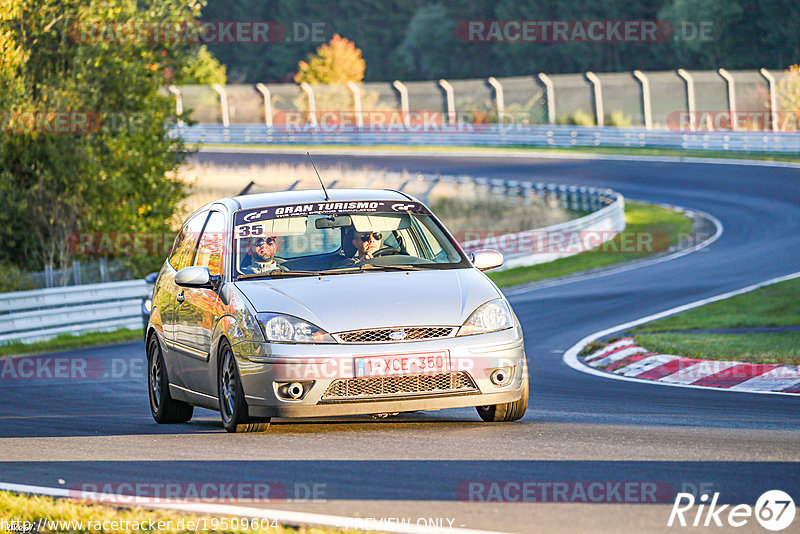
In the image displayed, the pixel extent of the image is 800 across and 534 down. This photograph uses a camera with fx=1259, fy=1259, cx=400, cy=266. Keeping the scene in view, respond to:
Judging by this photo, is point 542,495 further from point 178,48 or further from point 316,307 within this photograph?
point 178,48

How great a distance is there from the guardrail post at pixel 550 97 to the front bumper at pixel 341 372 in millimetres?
47797

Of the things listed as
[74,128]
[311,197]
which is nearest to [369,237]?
[311,197]

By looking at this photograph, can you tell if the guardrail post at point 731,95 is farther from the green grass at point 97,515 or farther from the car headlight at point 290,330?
the green grass at point 97,515

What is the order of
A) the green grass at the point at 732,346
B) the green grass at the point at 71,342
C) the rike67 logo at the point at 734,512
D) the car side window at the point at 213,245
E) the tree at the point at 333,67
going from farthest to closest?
the tree at the point at 333,67
the green grass at the point at 71,342
the green grass at the point at 732,346
the car side window at the point at 213,245
the rike67 logo at the point at 734,512

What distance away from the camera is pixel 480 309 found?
8.26 meters

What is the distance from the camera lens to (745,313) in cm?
1753

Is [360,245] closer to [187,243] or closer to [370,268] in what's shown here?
[370,268]

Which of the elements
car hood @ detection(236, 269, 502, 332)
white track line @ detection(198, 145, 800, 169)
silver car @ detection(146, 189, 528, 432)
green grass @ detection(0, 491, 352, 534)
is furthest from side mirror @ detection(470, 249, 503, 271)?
white track line @ detection(198, 145, 800, 169)

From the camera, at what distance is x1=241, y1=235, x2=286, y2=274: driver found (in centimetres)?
884

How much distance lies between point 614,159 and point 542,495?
43.3 m

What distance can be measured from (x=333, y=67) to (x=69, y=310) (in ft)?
172

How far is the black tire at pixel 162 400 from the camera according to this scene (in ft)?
Result: 32.8

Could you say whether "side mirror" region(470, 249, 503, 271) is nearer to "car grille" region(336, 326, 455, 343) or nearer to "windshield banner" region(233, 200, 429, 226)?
"windshield banner" region(233, 200, 429, 226)

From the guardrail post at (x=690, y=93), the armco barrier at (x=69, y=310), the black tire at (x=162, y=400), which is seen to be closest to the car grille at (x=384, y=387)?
the black tire at (x=162, y=400)
